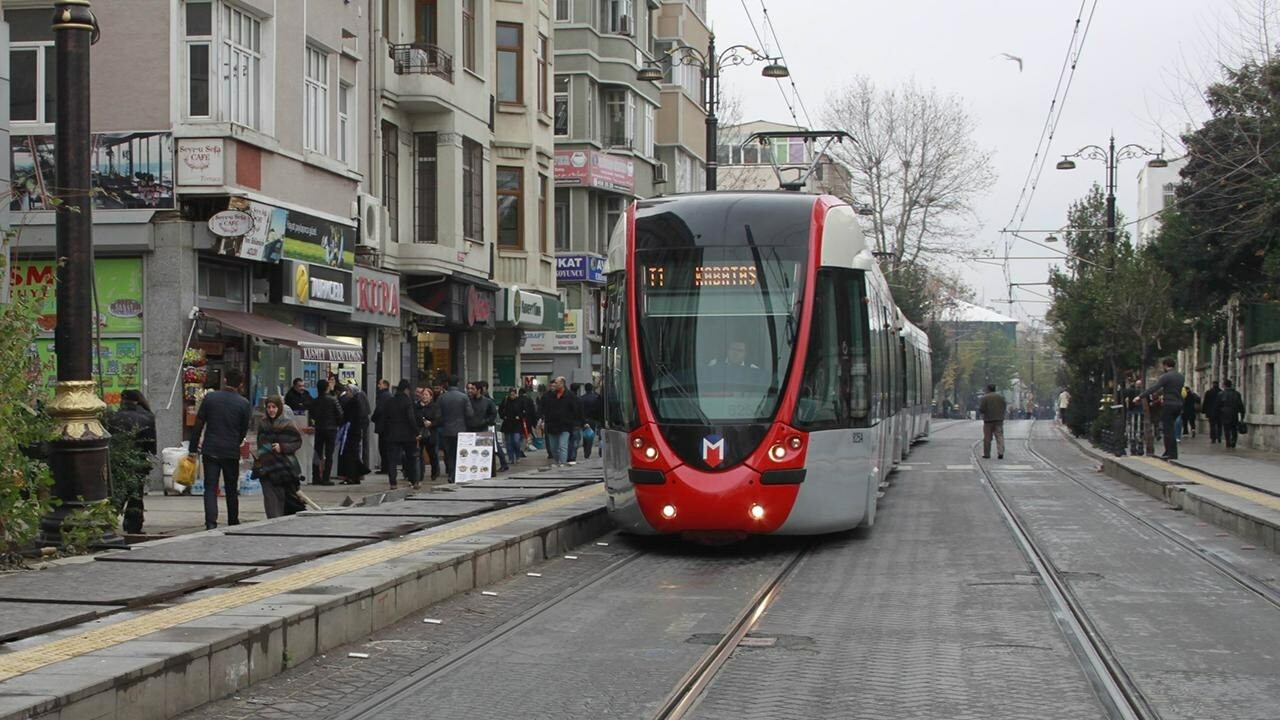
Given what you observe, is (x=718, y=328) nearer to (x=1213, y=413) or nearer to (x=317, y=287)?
(x=317, y=287)

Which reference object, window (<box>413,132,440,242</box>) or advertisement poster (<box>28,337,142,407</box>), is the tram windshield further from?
window (<box>413,132,440,242</box>)

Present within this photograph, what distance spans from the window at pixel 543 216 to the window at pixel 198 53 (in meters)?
16.9

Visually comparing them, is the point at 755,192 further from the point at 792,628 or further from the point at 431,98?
the point at 431,98

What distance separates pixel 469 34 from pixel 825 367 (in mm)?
20357

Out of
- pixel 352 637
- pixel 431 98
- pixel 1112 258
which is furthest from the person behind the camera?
pixel 1112 258

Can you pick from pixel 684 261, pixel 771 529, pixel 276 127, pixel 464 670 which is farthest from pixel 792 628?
pixel 276 127

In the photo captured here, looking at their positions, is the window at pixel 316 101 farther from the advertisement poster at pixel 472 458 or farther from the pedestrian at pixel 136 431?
the pedestrian at pixel 136 431

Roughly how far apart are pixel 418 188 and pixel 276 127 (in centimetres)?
830

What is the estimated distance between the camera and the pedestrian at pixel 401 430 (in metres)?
21.9

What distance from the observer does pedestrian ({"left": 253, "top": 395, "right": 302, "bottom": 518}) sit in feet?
48.5

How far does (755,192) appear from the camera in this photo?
48.4ft

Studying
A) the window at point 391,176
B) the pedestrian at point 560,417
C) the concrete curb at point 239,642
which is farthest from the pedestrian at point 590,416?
the concrete curb at point 239,642

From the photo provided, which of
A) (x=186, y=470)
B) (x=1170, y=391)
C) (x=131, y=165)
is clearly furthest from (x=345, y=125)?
(x=1170, y=391)

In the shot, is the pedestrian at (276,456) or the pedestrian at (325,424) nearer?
the pedestrian at (276,456)
